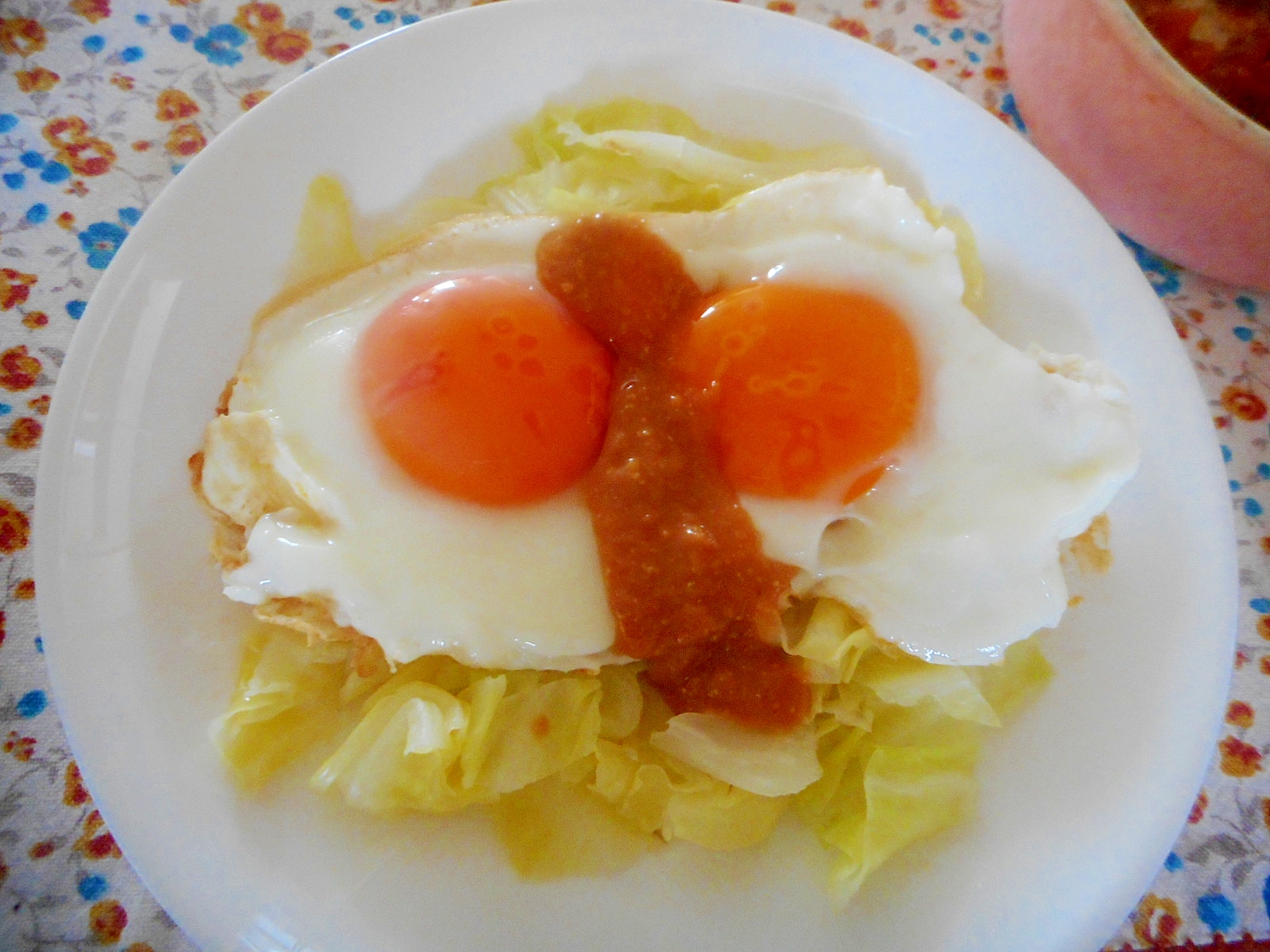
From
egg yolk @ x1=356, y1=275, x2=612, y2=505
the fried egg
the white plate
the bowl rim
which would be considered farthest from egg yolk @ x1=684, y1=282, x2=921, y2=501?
the bowl rim

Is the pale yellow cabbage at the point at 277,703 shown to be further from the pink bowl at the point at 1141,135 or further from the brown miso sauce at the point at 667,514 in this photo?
the pink bowl at the point at 1141,135

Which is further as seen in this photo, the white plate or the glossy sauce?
the glossy sauce

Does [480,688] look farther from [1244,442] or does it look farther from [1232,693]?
[1244,442]

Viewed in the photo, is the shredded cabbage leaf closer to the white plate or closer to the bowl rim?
the white plate

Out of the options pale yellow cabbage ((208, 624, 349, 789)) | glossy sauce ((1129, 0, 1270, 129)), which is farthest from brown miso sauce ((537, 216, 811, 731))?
glossy sauce ((1129, 0, 1270, 129))

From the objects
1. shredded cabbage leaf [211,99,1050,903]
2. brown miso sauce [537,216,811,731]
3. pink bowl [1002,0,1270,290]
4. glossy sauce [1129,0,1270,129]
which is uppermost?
glossy sauce [1129,0,1270,129]

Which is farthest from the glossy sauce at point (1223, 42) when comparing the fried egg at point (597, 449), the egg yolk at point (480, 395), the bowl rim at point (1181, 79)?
the egg yolk at point (480, 395)

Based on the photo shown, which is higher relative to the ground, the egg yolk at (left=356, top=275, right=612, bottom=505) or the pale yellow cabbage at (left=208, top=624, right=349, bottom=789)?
the egg yolk at (left=356, top=275, right=612, bottom=505)

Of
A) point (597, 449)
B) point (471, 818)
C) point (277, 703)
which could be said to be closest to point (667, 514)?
point (597, 449)
